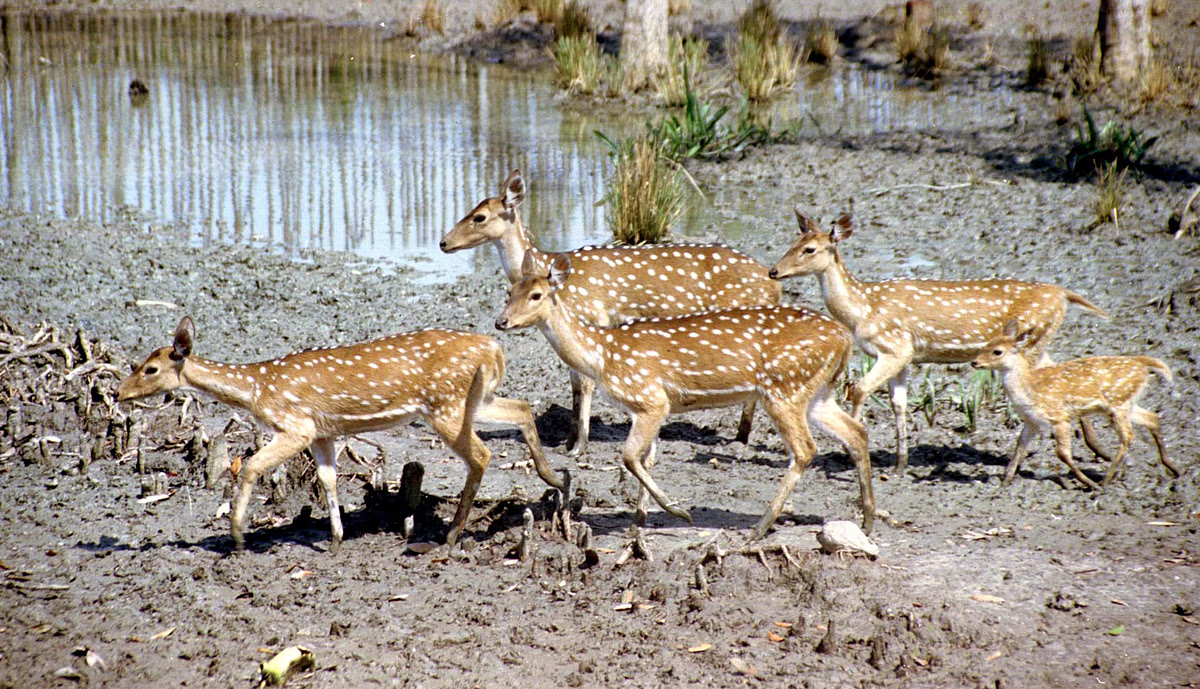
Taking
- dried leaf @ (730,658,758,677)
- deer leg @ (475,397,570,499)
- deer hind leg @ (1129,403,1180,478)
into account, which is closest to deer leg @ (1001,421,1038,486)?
deer hind leg @ (1129,403,1180,478)

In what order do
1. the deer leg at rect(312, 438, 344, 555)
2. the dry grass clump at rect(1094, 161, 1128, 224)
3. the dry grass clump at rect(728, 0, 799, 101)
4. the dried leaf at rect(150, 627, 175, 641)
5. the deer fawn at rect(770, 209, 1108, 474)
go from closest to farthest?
1. the dried leaf at rect(150, 627, 175, 641)
2. the deer leg at rect(312, 438, 344, 555)
3. the deer fawn at rect(770, 209, 1108, 474)
4. the dry grass clump at rect(1094, 161, 1128, 224)
5. the dry grass clump at rect(728, 0, 799, 101)

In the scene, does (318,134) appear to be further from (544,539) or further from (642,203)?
(544,539)

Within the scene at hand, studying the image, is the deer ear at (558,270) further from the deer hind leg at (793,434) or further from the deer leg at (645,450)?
the deer hind leg at (793,434)

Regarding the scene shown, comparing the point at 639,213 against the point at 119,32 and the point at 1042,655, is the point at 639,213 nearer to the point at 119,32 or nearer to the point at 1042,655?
the point at 1042,655

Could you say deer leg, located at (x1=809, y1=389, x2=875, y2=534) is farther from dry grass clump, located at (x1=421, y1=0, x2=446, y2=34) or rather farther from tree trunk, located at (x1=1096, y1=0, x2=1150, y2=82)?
dry grass clump, located at (x1=421, y1=0, x2=446, y2=34)

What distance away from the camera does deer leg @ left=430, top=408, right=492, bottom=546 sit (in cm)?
663

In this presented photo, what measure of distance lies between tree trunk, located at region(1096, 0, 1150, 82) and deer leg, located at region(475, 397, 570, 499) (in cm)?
1284

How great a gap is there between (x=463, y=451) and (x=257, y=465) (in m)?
1.03

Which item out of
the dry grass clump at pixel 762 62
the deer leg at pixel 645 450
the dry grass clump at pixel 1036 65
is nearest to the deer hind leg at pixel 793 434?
the deer leg at pixel 645 450

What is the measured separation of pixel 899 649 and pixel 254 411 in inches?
135

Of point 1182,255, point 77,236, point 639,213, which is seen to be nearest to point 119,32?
point 77,236

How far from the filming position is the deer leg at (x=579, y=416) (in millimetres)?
8141

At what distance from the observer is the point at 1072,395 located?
7.33 metres

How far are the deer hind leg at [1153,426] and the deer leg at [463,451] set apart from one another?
145 inches
